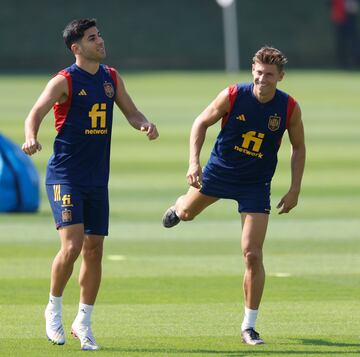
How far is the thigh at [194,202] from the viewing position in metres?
11.1

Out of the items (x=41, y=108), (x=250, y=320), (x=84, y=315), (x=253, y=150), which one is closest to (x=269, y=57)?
(x=253, y=150)

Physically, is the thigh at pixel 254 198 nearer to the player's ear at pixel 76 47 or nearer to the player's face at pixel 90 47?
the player's face at pixel 90 47

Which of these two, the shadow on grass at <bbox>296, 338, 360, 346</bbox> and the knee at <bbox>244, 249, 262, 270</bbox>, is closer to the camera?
the shadow on grass at <bbox>296, 338, 360, 346</bbox>

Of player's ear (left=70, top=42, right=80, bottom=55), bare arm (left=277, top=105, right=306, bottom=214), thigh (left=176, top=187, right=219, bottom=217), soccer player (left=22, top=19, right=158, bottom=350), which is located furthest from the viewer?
thigh (left=176, top=187, right=219, bottom=217)

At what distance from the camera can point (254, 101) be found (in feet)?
34.2

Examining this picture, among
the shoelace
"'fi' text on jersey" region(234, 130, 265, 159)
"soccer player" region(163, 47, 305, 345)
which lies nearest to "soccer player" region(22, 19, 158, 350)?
"soccer player" region(163, 47, 305, 345)

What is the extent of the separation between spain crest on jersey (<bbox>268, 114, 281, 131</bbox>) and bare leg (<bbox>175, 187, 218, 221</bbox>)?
83 centimetres

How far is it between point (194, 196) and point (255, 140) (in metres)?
0.94

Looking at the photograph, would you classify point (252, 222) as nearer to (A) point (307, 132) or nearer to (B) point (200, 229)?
(B) point (200, 229)

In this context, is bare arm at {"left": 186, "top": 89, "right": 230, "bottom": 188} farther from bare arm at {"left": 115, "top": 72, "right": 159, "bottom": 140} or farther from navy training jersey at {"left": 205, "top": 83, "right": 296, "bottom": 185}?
bare arm at {"left": 115, "top": 72, "right": 159, "bottom": 140}

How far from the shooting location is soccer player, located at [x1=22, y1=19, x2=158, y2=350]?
9930 mm

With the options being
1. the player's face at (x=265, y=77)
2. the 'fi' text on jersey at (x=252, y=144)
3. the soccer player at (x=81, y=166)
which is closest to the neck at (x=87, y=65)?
the soccer player at (x=81, y=166)

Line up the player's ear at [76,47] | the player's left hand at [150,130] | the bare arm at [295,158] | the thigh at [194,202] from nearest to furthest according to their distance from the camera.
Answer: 1. the player's ear at [76,47]
2. the player's left hand at [150,130]
3. the bare arm at [295,158]
4. the thigh at [194,202]

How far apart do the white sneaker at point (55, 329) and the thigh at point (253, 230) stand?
55.1 inches
